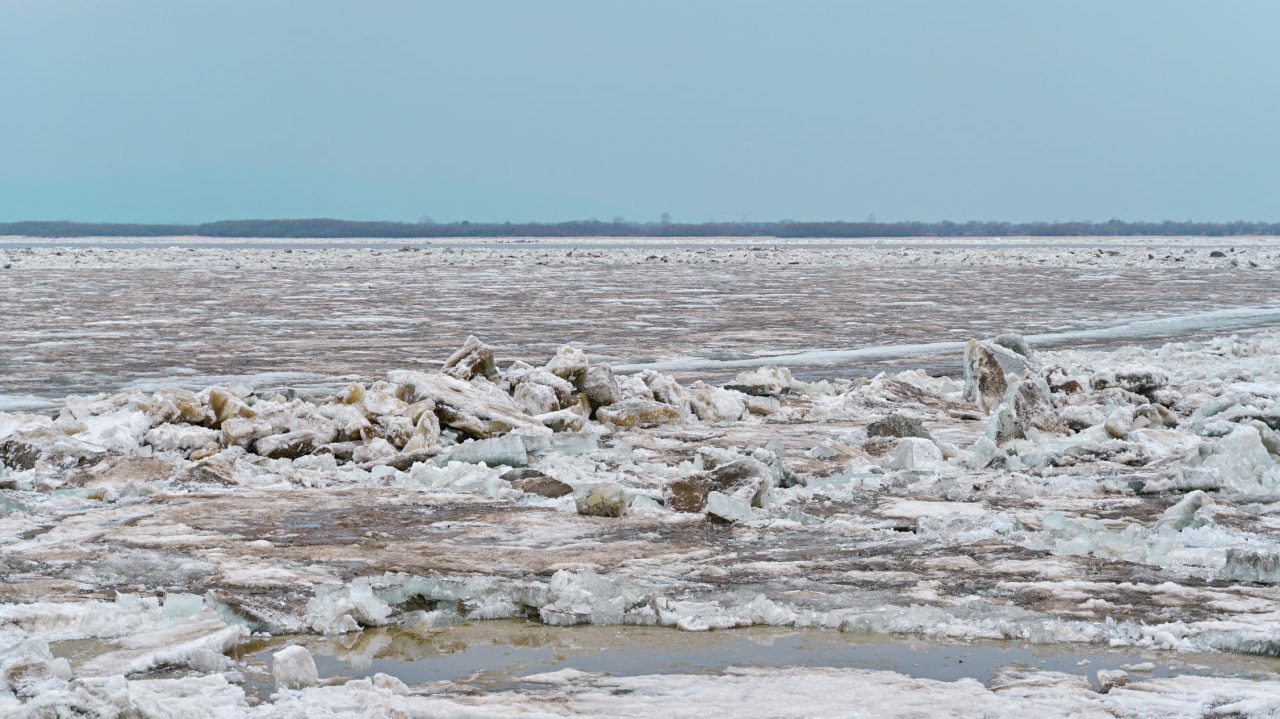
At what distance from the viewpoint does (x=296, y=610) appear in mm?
4141

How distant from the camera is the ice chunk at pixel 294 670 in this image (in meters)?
3.34

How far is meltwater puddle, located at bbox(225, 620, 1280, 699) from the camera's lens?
3541 millimetres

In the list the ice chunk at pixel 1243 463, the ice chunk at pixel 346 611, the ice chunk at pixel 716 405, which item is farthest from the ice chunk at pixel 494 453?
the ice chunk at pixel 1243 463

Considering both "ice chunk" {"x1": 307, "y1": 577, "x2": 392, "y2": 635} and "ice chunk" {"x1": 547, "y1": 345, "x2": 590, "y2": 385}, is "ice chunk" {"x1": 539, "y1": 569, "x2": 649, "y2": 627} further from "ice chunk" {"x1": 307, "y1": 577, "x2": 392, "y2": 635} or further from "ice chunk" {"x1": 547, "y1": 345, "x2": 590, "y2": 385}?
"ice chunk" {"x1": 547, "y1": 345, "x2": 590, "y2": 385}

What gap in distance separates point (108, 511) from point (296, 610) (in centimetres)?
215

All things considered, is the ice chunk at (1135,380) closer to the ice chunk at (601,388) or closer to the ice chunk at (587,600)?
the ice chunk at (601,388)

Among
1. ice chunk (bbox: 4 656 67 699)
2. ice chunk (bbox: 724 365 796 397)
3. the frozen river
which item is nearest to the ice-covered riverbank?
ice chunk (bbox: 4 656 67 699)

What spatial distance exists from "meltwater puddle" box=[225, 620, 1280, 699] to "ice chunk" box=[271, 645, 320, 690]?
53 millimetres

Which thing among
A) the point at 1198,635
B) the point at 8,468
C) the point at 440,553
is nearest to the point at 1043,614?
the point at 1198,635

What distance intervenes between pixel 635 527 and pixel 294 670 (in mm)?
2343

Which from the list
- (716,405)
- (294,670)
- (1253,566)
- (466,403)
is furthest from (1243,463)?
(294,670)

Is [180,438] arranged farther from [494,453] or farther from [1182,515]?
[1182,515]

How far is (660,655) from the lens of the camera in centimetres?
373

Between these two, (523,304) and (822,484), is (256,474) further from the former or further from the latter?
(523,304)
